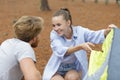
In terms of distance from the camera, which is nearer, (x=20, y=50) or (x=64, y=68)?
(x=20, y=50)

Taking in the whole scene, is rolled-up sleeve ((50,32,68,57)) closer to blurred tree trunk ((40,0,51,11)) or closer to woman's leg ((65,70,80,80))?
woman's leg ((65,70,80,80))

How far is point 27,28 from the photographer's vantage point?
3.29 metres

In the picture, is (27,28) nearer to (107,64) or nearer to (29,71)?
(29,71)

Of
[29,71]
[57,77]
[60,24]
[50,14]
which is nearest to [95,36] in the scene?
[60,24]

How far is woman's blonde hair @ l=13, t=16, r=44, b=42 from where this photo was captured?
10.8ft

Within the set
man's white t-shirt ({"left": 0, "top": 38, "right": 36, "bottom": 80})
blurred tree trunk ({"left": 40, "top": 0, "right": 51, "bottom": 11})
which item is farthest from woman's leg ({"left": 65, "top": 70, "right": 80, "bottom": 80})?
blurred tree trunk ({"left": 40, "top": 0, "right": 51, "bottom": 11})

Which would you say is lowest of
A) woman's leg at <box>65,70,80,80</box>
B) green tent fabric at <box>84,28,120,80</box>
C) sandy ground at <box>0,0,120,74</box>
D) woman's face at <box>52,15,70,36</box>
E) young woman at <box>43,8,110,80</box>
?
sandy ground at <box>0,0,120,74</box>

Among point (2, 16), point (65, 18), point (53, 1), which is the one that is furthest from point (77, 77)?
point (53, 1)

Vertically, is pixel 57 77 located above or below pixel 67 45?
below

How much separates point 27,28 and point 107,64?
1.02m

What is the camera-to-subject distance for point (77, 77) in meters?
4.00

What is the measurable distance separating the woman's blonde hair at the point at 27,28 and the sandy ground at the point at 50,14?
3511 mm

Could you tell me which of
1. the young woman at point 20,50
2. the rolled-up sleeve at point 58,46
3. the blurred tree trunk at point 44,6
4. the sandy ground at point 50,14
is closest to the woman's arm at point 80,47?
the rolled-up sleeve at point 58,46

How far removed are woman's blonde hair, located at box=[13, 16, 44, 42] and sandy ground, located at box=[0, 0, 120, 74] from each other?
351 centimetres
